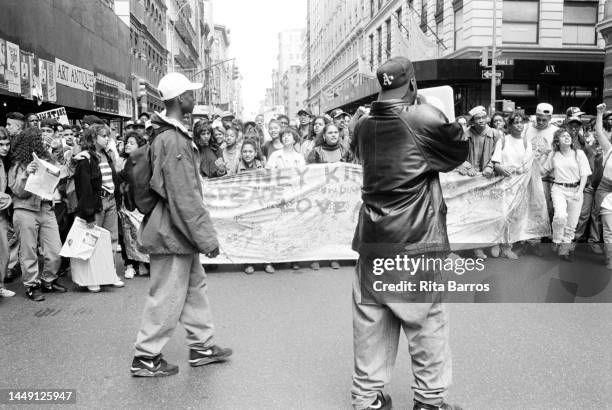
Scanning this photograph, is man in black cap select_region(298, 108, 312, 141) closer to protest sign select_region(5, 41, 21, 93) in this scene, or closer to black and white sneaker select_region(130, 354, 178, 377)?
protest sign select_region(5, 41, 21, 93)

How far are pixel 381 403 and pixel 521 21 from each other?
88.0 ft

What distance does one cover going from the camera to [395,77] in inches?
141

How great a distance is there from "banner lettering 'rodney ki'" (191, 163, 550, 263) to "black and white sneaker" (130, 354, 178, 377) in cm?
371

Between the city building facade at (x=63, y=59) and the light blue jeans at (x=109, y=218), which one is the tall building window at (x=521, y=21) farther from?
the light blue jeans at (x=109, y=218)

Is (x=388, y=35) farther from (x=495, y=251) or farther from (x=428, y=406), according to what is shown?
(x=428, y=406)

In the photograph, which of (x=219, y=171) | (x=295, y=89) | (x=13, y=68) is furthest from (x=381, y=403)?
(x=295, y=89)

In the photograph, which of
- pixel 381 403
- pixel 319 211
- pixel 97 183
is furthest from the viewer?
pixel 319 211

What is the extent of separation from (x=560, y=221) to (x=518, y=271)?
1.15 m

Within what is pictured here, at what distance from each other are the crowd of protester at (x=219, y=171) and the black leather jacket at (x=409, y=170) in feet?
10.9

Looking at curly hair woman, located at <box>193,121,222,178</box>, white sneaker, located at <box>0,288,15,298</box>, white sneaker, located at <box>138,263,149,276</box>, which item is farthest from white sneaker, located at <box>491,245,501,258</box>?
white sneaker, located at <box>0,288,15,298</box>

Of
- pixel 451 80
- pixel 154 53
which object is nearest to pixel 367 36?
pixel 154 53

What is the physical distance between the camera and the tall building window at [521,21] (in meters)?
27.2

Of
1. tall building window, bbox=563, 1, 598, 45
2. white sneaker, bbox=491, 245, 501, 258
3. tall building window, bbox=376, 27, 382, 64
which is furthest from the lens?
tall building window, bbox=376, 27, 382, 64

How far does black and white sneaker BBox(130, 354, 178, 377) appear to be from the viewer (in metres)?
4.39
